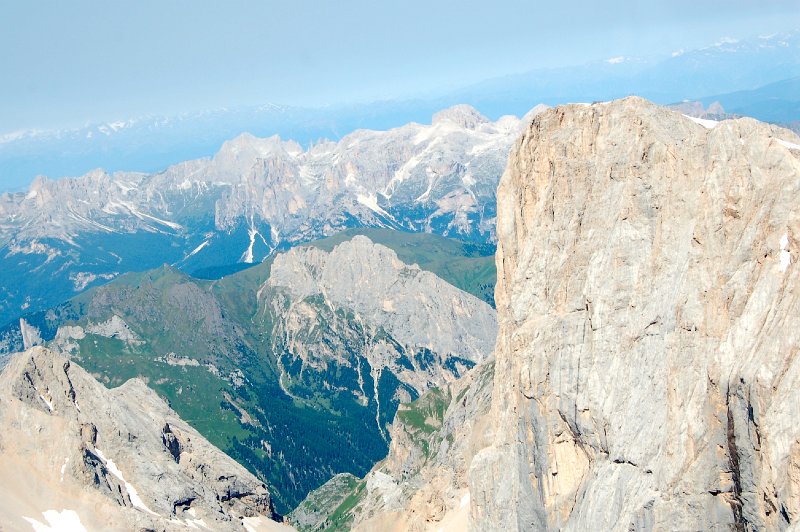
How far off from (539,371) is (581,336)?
547cm

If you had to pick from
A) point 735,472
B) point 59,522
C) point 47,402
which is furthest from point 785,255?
point 47,402

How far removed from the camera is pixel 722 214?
53438mm

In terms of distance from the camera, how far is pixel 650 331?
2239 inches

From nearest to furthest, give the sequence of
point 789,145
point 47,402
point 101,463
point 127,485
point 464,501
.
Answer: point 789,145
point 464,501
point 101,463
point 127,485
point 47,402

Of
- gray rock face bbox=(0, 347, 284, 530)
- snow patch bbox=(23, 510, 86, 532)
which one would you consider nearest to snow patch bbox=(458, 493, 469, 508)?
gray rock face bbox=(0, 347, 284, 530)

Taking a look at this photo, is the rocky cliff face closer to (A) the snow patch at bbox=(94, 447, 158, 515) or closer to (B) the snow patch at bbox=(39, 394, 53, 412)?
(A) the snow patch at bbox=(94, 447, 158, 515)

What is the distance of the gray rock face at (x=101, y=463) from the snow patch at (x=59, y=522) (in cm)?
27

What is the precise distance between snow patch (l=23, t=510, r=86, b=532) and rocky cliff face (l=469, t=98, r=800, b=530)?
63.6m

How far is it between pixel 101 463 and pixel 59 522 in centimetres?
1800

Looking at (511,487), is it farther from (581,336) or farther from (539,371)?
(581,336)

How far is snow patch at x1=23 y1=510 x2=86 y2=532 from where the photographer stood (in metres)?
103

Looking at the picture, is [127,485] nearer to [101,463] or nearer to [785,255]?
[101,463]

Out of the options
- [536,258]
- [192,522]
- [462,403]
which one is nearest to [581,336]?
[536,258]

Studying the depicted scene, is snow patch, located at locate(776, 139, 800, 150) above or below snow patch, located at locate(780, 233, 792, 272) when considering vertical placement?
above
